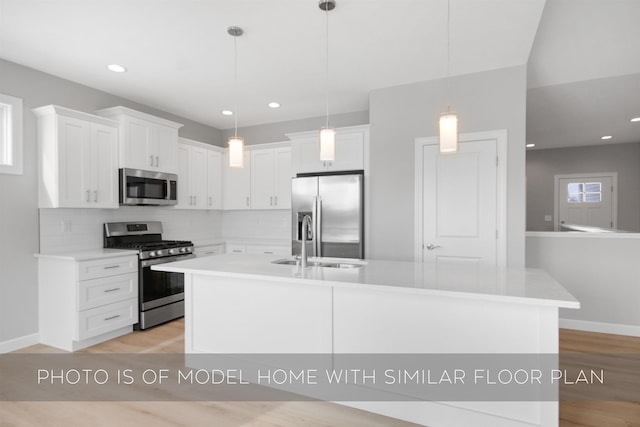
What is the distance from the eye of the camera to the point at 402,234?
394cm

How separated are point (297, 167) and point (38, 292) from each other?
9.93 feet

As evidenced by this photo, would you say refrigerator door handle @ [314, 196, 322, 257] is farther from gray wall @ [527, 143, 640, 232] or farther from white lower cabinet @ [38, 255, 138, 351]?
gray wall @ [527, 143, 640, 232]

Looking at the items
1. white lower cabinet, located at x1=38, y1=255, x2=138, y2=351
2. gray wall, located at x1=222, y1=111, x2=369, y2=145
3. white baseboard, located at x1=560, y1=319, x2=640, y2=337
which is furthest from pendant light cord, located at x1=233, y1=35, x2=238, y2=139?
white baseboard, located at x1=560, y1=319, x2=640, y2=337

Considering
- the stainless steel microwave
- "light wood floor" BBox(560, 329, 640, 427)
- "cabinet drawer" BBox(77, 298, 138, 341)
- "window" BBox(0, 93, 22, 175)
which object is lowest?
"light wood floor" BBox(560, 329, 640, 427)

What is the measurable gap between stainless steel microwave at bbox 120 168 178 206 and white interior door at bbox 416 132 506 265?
300 centimetres

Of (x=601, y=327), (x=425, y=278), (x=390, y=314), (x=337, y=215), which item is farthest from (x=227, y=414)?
Answer: (x=601, y=327)

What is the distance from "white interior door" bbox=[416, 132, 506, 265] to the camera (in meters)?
3.53

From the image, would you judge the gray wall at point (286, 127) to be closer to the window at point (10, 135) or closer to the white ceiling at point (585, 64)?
the white ceiling at point (585, 64)

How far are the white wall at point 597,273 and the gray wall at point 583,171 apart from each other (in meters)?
4.18

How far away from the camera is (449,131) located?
2094 millimetres

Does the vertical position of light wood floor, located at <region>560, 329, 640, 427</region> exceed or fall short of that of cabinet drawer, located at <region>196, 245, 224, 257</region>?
it falls short

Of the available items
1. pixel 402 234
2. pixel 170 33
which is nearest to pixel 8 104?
pixel 170 33

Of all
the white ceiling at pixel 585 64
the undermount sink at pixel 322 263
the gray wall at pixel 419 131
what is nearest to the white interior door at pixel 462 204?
the gray wall at pixel 419 131

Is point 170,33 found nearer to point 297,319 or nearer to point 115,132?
point 115,132
